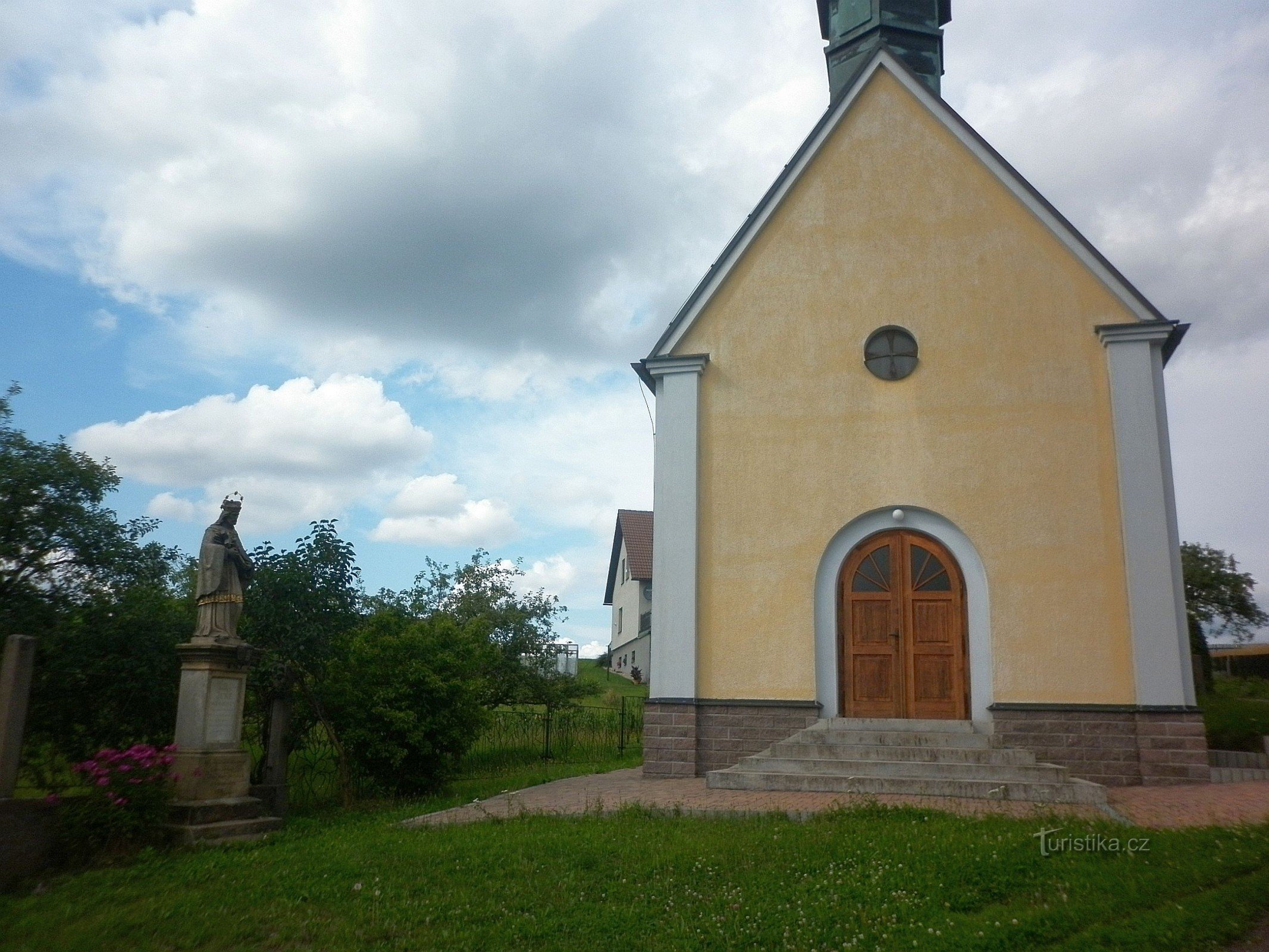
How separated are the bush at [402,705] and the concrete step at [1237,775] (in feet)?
30.8

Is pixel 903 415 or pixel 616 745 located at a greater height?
pixel 903 415

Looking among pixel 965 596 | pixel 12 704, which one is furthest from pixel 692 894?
pixel 965 596

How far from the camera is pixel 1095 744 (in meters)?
12.4

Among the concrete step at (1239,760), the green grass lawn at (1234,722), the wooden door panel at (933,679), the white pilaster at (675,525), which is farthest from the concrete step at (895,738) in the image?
the green grass lawn at (1234,722)

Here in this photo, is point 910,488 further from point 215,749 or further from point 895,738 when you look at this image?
point 215,749

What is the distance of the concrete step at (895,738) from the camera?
12.2 m

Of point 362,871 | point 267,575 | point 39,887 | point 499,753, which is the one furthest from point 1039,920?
point 499,753

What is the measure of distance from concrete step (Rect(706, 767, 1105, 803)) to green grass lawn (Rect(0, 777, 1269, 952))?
2066mm

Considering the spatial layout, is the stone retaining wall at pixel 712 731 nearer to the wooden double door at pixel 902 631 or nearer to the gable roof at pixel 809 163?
the wooden double door at pixel 902 631

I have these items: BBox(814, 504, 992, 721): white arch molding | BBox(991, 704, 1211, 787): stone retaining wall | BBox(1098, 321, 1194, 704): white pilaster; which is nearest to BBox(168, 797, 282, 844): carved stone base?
BBox(814, 504, 992, 721): white arch molding

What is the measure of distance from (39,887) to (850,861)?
22.1 feet

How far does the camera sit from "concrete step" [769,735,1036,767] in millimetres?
11766

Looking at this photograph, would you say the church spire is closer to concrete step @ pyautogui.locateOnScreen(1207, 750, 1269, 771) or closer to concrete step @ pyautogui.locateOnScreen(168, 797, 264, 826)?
concrete step @ pyautogui.locateOnScreen(1207, 750, 1269, 771)

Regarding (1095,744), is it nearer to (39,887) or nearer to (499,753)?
(499,753)
